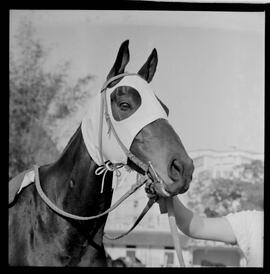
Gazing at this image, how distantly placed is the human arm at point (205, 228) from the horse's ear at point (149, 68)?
676 millimetres

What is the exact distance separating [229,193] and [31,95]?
3.98 ft

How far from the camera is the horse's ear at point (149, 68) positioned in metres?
2.52

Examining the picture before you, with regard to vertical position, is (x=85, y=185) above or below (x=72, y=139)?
below

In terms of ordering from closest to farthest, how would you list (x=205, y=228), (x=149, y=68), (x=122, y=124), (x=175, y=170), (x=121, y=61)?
(x=175, y=170) → (x=122, y=124) → (x=121, y=61) → (x=149, y=68) → (x=205, y=228)

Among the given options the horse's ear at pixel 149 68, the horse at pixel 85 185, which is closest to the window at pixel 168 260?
the horse at pixel 85 185

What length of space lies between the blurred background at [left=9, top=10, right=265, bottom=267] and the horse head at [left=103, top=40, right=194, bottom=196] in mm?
366

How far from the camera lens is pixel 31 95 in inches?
107

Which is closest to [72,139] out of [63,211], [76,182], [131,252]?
[76,182]

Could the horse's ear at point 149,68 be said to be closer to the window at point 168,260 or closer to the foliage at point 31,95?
the foliage at point 31,95

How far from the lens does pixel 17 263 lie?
8.09 feet

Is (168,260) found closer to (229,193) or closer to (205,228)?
(205,228)
